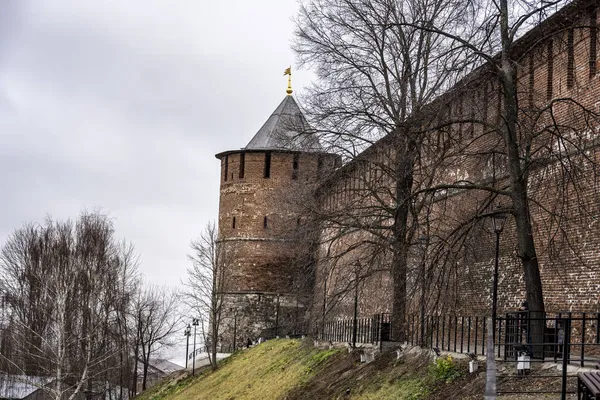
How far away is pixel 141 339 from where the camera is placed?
43.2 meters

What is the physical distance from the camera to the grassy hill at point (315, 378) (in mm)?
14039

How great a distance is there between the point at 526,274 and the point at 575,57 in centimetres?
533

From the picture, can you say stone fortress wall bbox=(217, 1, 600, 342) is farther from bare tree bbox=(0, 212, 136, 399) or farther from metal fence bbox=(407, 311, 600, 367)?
bare tree bbox=(0, 212, 136, 399)

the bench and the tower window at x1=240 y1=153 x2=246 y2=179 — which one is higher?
the tower window at x1=240 y1=153 x2=246 y2=179

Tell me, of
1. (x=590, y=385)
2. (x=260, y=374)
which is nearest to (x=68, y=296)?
(x=260, y=374)

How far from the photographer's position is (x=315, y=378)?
19.9m

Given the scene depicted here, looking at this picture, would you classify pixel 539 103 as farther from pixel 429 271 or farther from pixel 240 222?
pixel 240 222

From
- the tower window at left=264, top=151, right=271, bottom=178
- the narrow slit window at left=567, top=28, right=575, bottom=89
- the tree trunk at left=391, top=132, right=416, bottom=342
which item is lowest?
the tree trunk at left=391, top=132, right=416, bottom=342

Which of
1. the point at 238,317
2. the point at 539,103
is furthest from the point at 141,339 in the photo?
the point at 539,103

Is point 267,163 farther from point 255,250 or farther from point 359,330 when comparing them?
point 359,330

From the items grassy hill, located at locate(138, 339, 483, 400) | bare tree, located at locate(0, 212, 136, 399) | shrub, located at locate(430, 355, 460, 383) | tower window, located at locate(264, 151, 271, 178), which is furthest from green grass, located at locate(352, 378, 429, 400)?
tower window, located at locate(264, 151, 271, 178)

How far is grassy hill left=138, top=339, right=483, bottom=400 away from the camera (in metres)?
14.0

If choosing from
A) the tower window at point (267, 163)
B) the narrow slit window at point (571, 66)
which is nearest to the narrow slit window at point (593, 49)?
the narrow slit window at point (571, 66)

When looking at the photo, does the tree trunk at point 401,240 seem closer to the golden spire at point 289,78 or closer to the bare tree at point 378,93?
the bare tree at point 378,93
